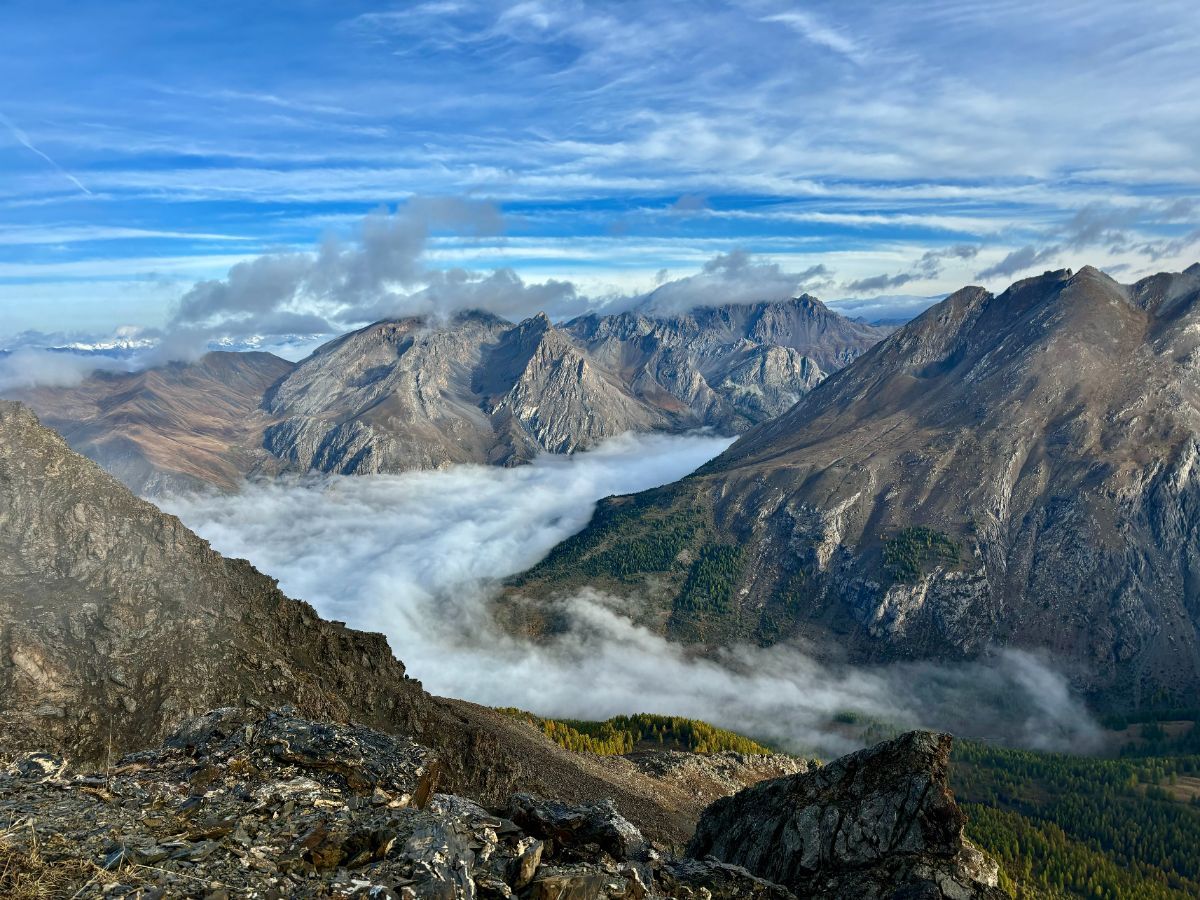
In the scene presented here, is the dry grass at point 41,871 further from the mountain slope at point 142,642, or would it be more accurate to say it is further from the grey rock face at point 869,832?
the mountain slope at point 142,642

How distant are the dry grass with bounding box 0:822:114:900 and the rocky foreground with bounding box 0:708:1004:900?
0.22ft

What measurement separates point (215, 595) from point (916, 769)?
91888 mm

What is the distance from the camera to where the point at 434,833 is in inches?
1185

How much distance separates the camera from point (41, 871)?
2298 cm

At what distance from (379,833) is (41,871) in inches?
456

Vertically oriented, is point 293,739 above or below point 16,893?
below

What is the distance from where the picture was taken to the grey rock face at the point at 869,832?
4397 centimetres

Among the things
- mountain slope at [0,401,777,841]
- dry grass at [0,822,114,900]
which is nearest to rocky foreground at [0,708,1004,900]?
dry grass at [0,822,114,900]

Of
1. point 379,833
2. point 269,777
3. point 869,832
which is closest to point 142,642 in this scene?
point 269,777

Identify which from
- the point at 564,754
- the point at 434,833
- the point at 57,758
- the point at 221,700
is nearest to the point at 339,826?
the point at 434,833

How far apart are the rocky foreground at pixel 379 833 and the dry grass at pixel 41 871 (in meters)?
0.07

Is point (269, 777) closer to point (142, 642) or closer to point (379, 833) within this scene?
point (379, 833)

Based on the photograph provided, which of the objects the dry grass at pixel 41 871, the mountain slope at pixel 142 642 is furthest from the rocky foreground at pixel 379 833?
the mountain slope at pixel 142 642

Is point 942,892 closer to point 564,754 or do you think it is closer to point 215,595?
point 215,595
